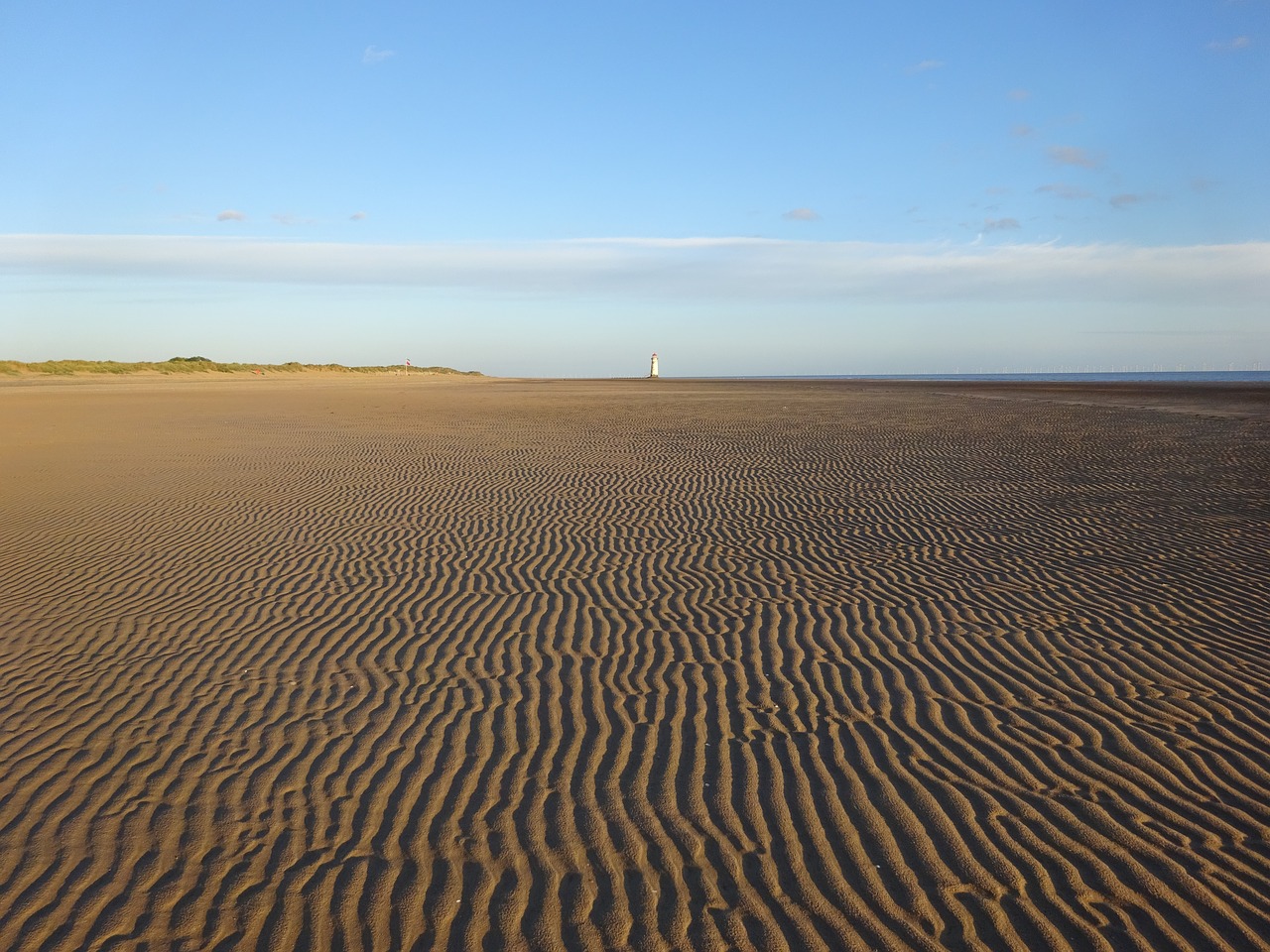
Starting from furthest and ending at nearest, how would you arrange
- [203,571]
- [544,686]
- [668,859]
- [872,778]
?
1. [203,571]
2. [544,686]
3. [872,778]
4. [668,859]

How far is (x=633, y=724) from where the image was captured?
539 cm

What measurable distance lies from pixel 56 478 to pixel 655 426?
1548 cm

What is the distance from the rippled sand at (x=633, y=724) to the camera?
3.64m

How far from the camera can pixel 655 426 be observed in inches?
1029

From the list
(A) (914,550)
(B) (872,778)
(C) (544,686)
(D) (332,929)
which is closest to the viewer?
(D) (332,929)

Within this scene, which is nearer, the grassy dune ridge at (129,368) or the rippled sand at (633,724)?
the rippled sand at (633,724)

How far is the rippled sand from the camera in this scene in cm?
364

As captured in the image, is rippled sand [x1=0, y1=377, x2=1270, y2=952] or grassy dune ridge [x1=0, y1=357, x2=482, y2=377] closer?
rippled sand [x1=0, y1=377, x2=1270, y2=952]

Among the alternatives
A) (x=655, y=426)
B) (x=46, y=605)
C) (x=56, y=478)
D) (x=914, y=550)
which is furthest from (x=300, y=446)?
(x=914, y=550)

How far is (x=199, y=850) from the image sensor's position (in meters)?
4.02

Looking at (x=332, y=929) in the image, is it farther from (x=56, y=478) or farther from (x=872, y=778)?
(x=56, y=478)

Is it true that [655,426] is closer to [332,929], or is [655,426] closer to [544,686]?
[544,686]

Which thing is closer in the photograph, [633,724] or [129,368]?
[633,724]

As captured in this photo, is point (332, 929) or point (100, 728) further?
point (100, 728)
